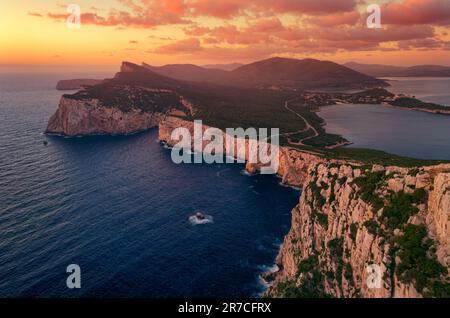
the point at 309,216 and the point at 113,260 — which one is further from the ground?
the point at 309,216

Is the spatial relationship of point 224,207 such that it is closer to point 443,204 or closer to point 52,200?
point 52,200

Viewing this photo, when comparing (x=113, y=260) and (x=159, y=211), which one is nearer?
(x=113, y=260)

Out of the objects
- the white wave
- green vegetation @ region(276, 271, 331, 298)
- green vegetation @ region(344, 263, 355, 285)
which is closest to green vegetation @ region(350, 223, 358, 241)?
green vegetation @ region(344, 263, 355, 285)

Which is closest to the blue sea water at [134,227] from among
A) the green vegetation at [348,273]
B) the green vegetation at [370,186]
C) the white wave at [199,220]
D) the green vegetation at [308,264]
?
the white wave at [199,220]

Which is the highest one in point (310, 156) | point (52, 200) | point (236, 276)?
point (310, 156)

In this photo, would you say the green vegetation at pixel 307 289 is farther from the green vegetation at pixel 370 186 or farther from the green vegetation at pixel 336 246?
the green vegetation at pixel 370 186

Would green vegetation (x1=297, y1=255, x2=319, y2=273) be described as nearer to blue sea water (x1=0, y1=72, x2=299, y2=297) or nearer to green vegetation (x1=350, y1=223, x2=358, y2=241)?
green vegetation (x1=350, y1=223, x2=358, y2=241)
